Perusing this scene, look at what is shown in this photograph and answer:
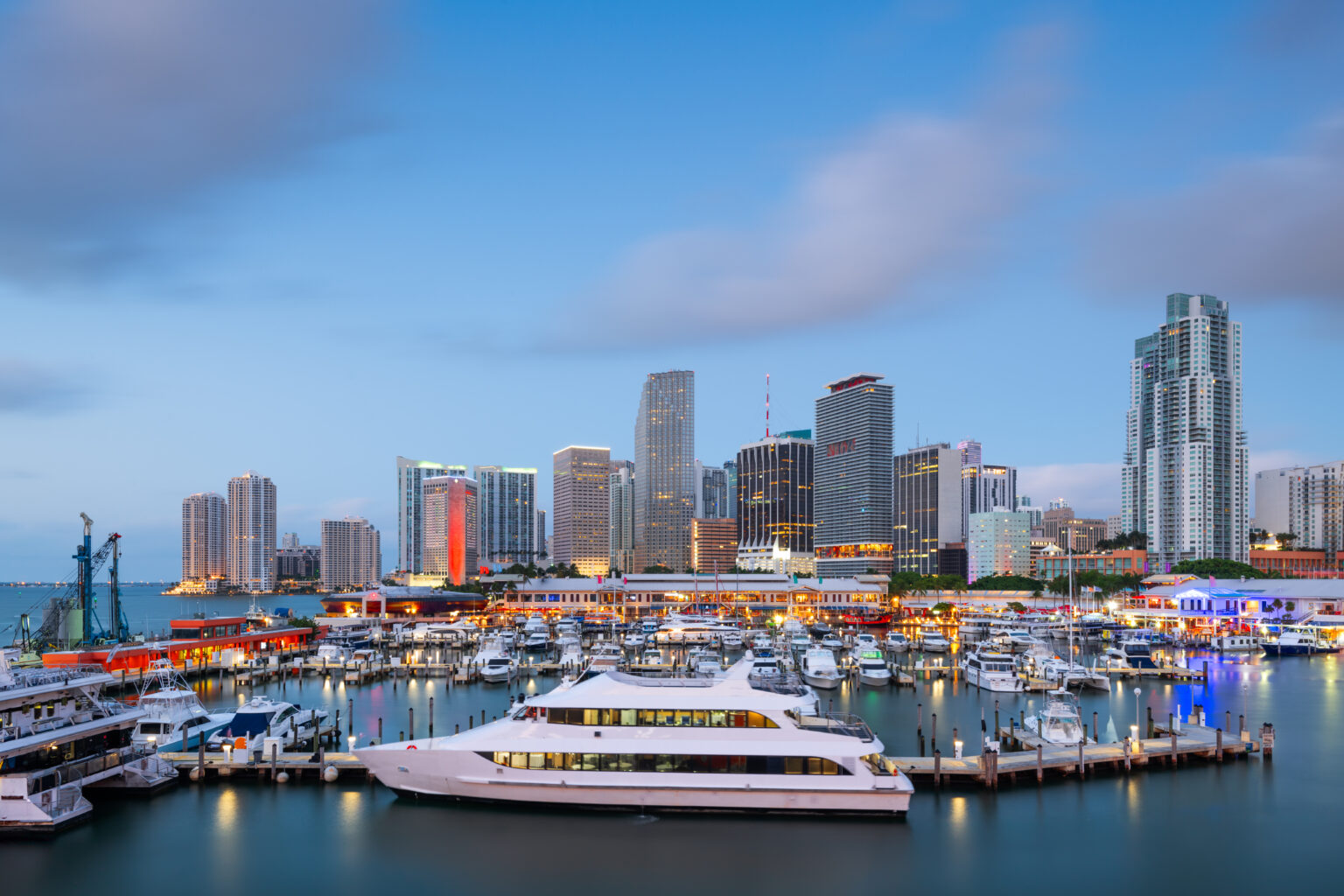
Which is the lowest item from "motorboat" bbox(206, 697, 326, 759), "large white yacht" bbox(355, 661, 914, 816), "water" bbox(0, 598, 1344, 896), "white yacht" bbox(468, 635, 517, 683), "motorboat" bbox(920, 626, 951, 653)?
"motorboat" bbox(920, 626, 951, 653)

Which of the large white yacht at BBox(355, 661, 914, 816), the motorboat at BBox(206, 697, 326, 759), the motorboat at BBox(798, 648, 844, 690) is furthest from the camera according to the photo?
the motorboat at BBox(798, 648, 844, 690)

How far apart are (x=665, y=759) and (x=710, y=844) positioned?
10.5 ft

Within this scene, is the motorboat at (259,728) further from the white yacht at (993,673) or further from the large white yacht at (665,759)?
the white yacht at (993,673)

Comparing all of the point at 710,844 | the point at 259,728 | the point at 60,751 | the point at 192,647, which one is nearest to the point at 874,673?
the point at 710,844

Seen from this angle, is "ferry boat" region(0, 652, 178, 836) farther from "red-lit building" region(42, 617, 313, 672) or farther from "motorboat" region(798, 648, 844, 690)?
"motorboat" region(798, 648, 844, 690)

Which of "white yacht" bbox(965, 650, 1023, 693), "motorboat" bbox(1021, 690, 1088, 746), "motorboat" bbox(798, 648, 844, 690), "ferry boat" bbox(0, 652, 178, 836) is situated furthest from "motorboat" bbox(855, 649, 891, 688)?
"ferry boat" bbox(0, 652, 178, 836)

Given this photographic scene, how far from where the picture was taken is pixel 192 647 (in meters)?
74.1

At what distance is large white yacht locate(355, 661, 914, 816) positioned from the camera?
30688mm

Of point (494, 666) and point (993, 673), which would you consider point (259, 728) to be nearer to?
point (494, 666)

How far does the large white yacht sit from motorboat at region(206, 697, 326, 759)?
30.1ft

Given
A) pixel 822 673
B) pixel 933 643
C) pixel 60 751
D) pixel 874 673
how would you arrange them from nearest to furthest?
pixel 60 751 → pixel 822 673 → pixel 874 673 → pixel 933 643

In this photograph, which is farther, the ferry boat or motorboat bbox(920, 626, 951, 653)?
motorboat bbox(920, 626, 951, 653)

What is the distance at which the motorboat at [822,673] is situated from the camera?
62.3m

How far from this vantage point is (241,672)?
71812mm
